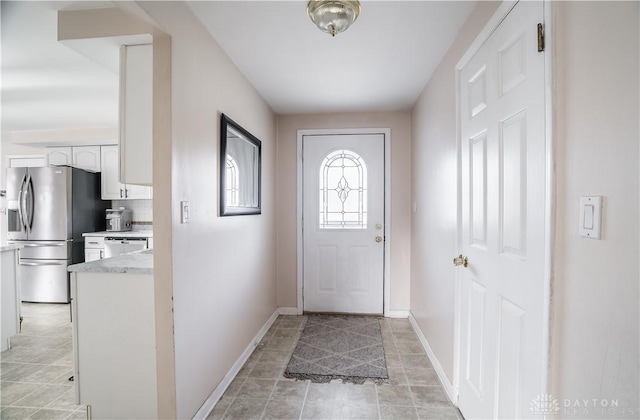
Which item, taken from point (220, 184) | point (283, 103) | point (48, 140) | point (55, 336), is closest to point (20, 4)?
point (220, 184)

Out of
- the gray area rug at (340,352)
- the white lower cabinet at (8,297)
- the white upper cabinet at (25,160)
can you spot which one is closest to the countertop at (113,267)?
the gray area rug at (340,352)

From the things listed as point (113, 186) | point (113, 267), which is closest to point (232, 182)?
point (113, 267)

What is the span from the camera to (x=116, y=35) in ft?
5.04

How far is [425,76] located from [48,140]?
200 inches

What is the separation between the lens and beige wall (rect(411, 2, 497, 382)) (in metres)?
1.91

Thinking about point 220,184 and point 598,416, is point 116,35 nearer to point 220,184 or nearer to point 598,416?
point 220,184

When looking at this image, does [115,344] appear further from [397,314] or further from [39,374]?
[397,314]

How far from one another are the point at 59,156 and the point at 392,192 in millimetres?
4688

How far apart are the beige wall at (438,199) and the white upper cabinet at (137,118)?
68.6 inches

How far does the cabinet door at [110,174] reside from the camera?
425cm

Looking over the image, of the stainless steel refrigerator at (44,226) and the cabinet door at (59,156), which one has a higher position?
the cabinet door at (59,156)

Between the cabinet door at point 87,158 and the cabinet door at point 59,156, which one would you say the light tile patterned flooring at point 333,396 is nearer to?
the cabinet door at point 87,158

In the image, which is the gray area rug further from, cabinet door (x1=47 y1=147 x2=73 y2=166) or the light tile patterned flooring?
cabinet door (x1=47 y1=147 x2=73 y2=166)

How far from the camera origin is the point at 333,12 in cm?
142
